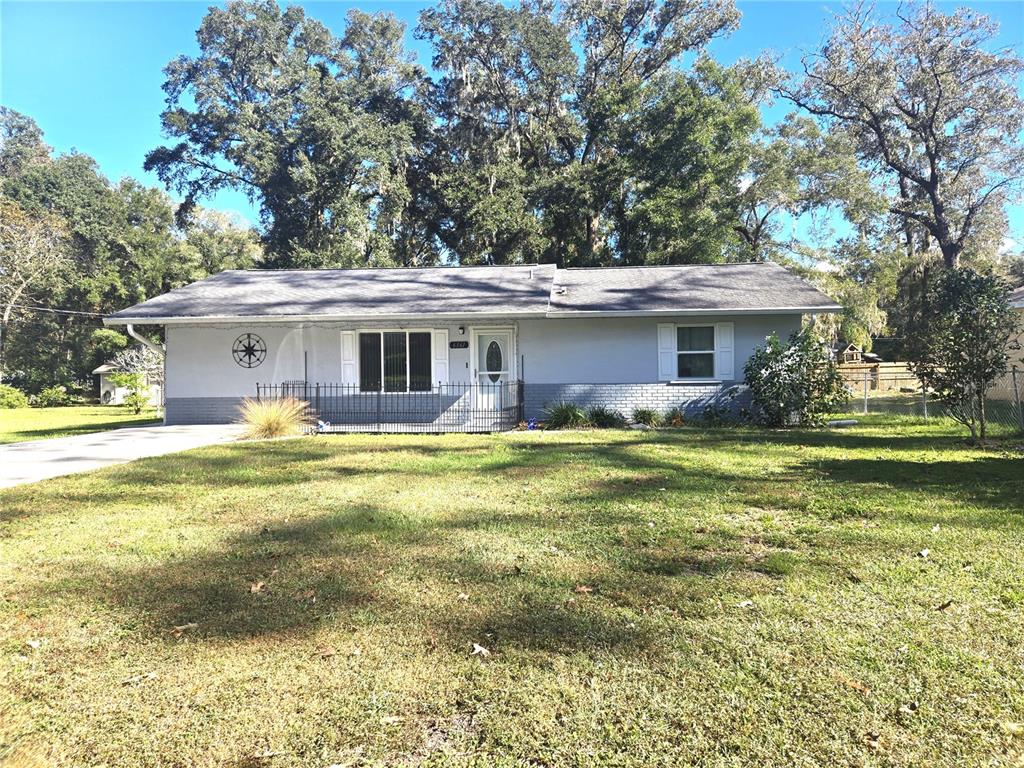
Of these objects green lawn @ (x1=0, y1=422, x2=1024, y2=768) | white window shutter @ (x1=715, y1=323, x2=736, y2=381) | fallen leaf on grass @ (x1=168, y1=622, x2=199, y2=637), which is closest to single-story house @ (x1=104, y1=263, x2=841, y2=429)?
white window shutter @ (x1=715, y1=323, x2=736, y2=381)

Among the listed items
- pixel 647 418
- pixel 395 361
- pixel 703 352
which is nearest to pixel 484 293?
pixel 395 361

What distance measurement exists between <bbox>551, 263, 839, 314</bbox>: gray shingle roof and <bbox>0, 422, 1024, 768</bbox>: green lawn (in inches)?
319

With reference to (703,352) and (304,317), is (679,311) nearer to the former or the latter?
(703,352)

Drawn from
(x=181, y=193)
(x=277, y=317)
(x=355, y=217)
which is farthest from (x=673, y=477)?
(x=181, y=193)

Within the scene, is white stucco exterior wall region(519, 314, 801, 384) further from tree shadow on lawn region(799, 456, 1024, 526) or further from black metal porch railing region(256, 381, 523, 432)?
tree shadow on lawn region(799, 456, 1024, 526)

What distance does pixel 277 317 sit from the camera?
1399 centimetres

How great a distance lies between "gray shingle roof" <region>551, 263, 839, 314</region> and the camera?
1420 cm

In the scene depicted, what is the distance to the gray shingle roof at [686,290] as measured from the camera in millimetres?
14195

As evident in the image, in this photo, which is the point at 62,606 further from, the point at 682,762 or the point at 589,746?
the point at 682,762

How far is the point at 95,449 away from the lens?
1068 cm

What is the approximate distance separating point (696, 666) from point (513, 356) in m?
12.5

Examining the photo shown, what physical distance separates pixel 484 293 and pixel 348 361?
368cm

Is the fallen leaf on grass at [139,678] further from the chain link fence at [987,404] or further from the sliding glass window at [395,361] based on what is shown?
the sliding glass window at [395,361]

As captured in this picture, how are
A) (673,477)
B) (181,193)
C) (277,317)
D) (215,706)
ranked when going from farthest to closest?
(181,193) < (277,317) < (673,477) < (215,706)
